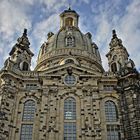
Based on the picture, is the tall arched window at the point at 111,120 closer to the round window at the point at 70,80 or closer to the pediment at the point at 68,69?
the pediment at the point at 68,69

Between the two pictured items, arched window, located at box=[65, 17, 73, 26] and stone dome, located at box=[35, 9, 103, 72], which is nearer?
stone dome, located at box=[35, 9, 103, 72]

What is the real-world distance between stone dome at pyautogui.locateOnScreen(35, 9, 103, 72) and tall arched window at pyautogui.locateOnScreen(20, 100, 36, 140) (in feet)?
35.9

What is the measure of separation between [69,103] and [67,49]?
14978mm

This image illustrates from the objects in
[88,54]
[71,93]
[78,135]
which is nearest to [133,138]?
[78,135]

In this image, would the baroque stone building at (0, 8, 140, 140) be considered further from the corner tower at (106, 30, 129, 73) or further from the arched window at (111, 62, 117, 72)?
the arched window at (111, 62, 117, 72)

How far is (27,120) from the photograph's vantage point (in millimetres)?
32000

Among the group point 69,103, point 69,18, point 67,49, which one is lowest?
point 69,103

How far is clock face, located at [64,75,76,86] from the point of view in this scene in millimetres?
34875

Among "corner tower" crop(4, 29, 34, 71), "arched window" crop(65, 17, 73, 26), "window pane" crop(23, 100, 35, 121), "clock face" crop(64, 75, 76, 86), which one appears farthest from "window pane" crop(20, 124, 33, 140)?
"arched window" crop(65, 17, 73, 26)

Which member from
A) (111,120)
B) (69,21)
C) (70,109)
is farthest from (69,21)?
(111,120)

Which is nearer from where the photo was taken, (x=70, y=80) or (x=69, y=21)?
(x=70, y=80)

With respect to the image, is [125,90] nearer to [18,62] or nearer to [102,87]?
[102,87]

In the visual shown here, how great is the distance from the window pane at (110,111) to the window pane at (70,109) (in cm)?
414

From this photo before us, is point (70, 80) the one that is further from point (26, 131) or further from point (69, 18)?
point (69, 18)
